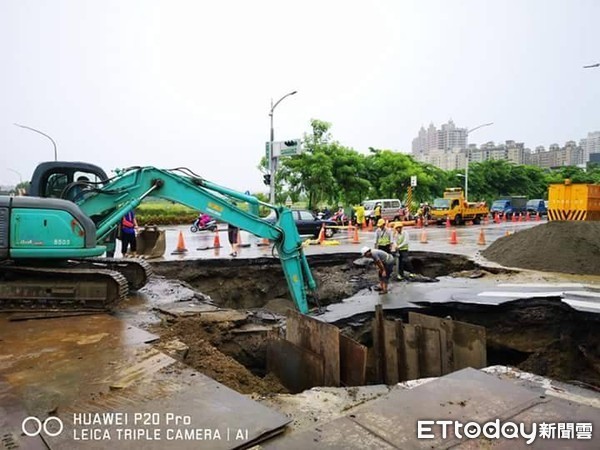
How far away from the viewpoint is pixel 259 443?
9.96 feet

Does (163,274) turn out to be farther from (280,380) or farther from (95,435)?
(95,435)

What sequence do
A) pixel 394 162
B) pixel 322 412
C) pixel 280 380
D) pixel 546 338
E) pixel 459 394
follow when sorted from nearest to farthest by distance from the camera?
pixel 322 412 → pixel 459 394 → pixel 280 380 → pixel 546 338 → pixel 394 162

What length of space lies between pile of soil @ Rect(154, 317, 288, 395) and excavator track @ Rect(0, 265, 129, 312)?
1.16 meters

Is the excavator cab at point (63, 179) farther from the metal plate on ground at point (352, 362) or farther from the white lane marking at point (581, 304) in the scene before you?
the white lane marking at point (581, 304)

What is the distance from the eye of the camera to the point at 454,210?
3023cm

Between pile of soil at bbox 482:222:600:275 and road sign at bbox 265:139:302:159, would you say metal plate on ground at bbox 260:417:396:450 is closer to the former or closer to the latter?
pile of soil at bbox 482:222:600:275

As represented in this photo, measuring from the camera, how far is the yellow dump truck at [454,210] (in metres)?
30.2

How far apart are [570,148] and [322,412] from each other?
442 ft

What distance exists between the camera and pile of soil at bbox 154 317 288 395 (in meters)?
4.84

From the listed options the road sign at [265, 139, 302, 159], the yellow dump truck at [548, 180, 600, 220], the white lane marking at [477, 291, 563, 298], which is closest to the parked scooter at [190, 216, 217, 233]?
the road sign at [265, 139, 302, 159]

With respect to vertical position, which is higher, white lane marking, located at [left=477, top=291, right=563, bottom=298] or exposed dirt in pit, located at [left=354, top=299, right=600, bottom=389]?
white lane marking, located at [left=477, top=291, right=563, bottom=298]

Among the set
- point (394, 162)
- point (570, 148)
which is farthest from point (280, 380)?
point (570, 148)

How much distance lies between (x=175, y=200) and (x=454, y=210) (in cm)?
2589

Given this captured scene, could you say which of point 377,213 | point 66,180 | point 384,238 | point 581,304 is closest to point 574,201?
point 384,238
